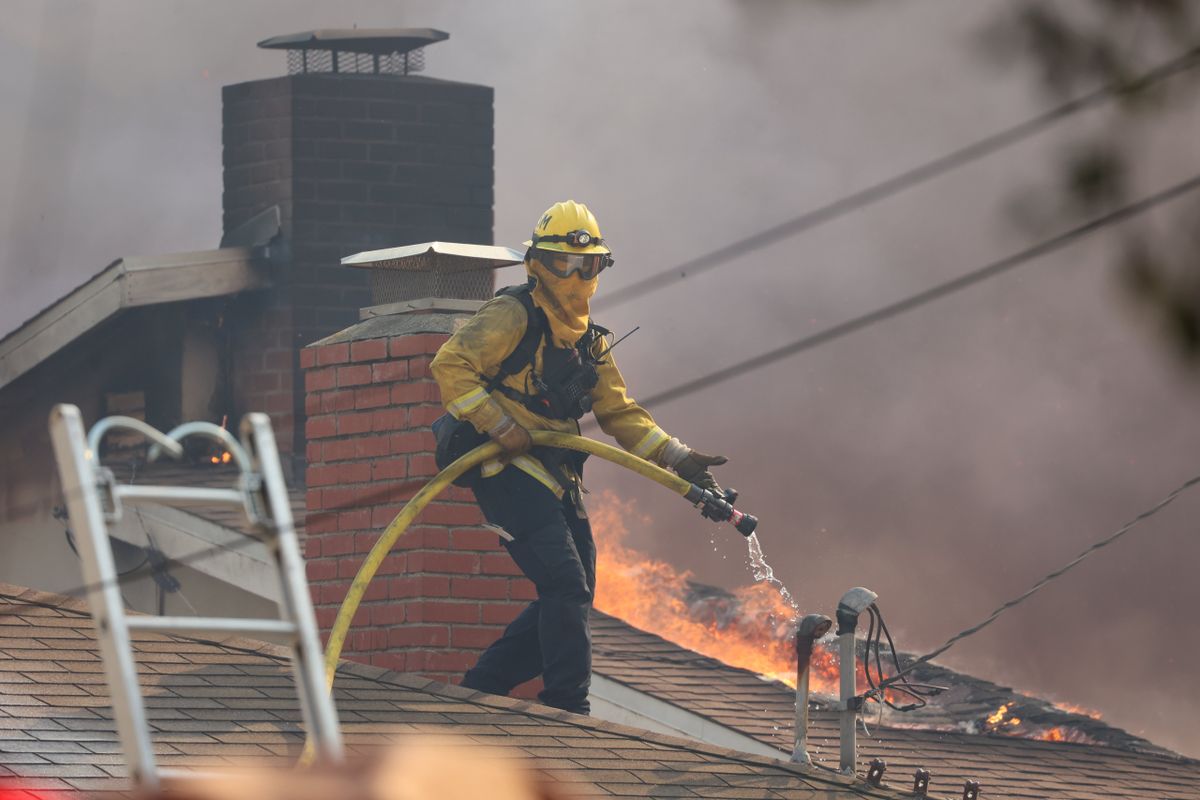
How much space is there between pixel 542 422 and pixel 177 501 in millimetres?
4550

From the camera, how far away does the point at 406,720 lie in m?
8.39

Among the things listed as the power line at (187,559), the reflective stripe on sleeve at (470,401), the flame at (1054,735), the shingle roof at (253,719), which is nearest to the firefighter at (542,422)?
the reflective stripe on sleeve at (470,401)

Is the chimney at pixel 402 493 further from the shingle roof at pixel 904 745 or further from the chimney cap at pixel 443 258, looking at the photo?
the shingle roof at pixel 904 745

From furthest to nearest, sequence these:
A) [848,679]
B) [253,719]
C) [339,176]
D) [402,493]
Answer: [339,176] < [402,493] < [848,679] < [253,719]

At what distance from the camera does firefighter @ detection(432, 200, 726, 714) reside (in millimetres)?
8758

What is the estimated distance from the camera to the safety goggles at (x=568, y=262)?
8.94 metres

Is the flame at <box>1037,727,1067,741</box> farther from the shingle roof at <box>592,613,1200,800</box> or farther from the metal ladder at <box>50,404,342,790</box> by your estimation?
the metal ladder at <box>50,404,342,790</box>

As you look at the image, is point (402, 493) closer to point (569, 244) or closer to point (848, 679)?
point (569, 244)

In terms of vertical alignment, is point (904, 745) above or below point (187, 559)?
below

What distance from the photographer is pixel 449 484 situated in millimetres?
8969

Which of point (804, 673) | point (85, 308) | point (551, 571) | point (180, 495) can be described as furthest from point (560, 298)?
point (85, 308)

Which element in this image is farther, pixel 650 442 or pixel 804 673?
pixel 650 442

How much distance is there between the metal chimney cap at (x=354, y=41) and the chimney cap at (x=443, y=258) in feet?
27.4

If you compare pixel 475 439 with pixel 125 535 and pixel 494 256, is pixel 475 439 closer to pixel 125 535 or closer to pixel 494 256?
pixel 494 256
